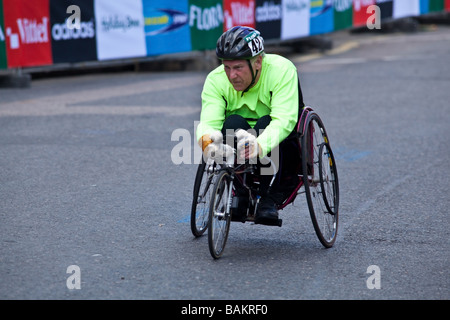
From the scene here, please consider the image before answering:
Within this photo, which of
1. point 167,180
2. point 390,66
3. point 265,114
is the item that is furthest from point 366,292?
point 390,66

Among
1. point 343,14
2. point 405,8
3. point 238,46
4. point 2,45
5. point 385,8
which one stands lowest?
point 405,8

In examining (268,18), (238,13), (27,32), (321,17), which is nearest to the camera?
(27,32)

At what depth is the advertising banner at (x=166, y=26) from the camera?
14922 mm

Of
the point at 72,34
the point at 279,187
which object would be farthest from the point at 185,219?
the point at 72,34

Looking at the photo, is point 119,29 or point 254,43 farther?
point 119,29

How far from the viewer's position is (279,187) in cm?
527

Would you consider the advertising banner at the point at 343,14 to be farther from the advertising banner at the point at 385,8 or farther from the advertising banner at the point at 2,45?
the advertising banner at the point at 2,45

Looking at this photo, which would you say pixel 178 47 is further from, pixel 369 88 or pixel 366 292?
pixel 366 292

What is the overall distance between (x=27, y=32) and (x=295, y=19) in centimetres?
748

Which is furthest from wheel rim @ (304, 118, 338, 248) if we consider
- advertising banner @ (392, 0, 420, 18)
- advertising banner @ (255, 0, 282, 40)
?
advertising banner @ (392, 0, 420, 18)

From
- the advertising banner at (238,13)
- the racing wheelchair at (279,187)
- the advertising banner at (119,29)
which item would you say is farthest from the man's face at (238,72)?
the advertising banner at (238,13)

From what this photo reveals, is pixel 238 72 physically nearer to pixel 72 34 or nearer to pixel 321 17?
pixel 72 34

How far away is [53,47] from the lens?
1340 centimetres

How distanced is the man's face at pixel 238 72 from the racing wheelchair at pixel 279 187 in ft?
1.49
